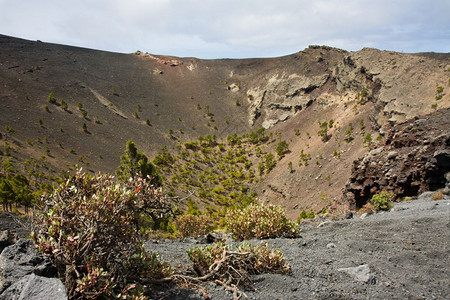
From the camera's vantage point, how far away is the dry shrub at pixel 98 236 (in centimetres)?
333

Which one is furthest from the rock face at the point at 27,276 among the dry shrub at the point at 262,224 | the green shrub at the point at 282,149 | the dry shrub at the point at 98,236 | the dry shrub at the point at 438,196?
the green shrub at the point at 282,149

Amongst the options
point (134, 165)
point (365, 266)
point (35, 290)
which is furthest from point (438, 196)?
point (134, 165)

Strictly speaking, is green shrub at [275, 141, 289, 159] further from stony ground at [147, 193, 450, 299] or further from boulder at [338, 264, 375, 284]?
boulder at [338, 264, 375, 284]

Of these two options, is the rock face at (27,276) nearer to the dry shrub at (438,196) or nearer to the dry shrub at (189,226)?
the dry shrub at (189,226)

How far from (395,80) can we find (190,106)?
38.7 metres

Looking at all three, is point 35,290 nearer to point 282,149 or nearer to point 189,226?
point 189,226

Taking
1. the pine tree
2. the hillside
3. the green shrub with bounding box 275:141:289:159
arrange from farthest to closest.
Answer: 1. the green shrub with bounding box 275:141:289:159
2. the hillside
3. the pine tree

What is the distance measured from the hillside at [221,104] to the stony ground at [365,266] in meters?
13.5

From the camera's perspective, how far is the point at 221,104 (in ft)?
209

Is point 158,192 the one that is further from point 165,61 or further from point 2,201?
point 165,61

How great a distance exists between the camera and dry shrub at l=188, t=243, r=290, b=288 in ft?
14.5

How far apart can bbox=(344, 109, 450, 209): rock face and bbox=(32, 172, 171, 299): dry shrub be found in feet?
40.5

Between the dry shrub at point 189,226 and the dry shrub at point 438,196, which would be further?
the dry shrub at point 189,226

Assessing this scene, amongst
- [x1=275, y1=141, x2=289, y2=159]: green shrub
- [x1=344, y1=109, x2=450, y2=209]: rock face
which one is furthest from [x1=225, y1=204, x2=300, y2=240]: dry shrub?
[x1=275, y1=141, x2=289, y2=159]: green shrub
